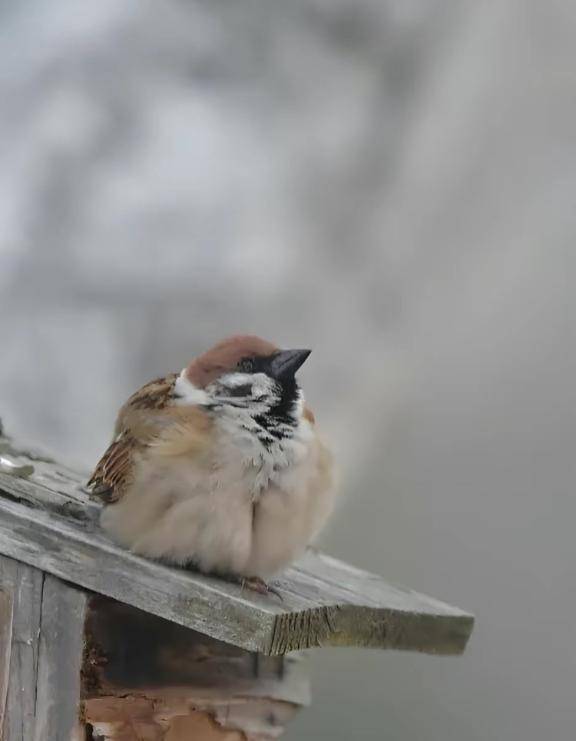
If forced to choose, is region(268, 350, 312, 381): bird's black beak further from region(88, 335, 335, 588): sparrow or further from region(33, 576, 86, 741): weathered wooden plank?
region(33, 576, 86, 741): weathered wooden plank

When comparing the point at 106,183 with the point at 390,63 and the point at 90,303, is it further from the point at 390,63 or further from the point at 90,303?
Result: the point at 390,63

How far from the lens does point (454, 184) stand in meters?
3.43

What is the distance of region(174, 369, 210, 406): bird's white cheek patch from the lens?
5.32ft

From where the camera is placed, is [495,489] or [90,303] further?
[90,303]

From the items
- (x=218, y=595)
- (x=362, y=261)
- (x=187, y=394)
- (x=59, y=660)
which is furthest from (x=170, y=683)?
(x=362, y=261)

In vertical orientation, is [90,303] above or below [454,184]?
below

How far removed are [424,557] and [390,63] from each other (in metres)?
1.48

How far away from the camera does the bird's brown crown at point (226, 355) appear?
63.5 inches

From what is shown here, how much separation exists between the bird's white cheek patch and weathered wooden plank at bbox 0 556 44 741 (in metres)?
0.31

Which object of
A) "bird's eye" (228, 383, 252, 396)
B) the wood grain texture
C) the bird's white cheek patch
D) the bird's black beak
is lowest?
the wood grain texture

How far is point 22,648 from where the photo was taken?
5.38 ft

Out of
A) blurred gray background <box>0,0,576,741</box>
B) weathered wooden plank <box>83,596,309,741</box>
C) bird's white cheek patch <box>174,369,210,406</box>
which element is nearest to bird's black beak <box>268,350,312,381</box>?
bird's white cheek patch <box>174,369,210,406</box>

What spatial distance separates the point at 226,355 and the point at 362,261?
1924 mm

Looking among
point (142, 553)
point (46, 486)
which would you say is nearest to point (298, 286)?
point (46, 486)
